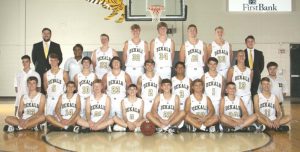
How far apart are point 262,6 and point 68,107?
8.62 metres

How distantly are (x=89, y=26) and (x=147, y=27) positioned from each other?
1983 millimetres

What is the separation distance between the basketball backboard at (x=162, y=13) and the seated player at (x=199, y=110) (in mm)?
4670

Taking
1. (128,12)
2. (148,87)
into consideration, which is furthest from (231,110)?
(128,12)

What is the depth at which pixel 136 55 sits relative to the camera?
294 inches

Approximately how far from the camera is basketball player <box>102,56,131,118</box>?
706cm

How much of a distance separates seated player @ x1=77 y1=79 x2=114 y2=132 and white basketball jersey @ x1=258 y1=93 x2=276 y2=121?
2.67 m

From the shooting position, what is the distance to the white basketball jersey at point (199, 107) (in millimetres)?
6918

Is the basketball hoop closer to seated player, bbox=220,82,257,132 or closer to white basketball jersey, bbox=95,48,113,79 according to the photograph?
white basketball jersey, bbox=95,48,113,79

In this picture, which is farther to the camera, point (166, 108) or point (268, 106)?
point (268, 106)

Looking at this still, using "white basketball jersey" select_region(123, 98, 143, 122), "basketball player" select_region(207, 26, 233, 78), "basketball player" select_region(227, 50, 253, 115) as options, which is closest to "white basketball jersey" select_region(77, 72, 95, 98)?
"white basketball jersey" select_region(123, 98, 143, 122)

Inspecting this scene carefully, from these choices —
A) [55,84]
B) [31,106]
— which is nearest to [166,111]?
[55,84]

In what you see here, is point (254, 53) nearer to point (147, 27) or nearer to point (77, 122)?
point (77, 122)

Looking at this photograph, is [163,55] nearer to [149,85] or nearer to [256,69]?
[149,85]

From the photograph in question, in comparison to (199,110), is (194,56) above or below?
above
